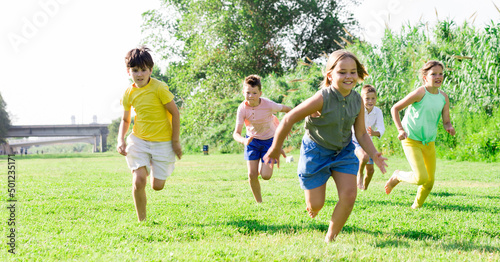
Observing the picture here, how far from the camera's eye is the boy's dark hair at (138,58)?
4.67 m

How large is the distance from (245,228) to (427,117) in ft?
9.20

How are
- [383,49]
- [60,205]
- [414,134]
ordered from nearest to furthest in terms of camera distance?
[414,134] < [60,205] < [383,49]

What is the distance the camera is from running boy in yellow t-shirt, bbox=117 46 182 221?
15.8 feet

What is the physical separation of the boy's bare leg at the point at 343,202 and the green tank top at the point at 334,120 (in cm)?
29

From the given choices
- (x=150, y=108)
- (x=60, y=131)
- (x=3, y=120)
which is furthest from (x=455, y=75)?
(x=60, y=131)

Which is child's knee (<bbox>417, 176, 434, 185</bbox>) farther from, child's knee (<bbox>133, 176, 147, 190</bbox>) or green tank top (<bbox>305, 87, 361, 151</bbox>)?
child's knee (<bbox>133, 176, 147, 190</bbox>)

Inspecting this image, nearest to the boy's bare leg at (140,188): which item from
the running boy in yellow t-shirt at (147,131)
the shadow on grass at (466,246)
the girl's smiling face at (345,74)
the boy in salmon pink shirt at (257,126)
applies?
the running boy in yellow t-shirt at (147,131)

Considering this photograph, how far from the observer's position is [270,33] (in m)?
32.0

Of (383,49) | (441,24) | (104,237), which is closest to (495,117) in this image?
(441,24)

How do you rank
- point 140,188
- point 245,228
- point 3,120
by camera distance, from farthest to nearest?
point 3,120 → point 140,188 → point 245,228

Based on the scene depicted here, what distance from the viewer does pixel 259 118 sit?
6191 millimetres

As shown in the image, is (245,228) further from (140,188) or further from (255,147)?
(255,147)

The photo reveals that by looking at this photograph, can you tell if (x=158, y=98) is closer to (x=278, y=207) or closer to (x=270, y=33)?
(x=278, y=207)

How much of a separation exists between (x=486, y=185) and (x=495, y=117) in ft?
20.2
